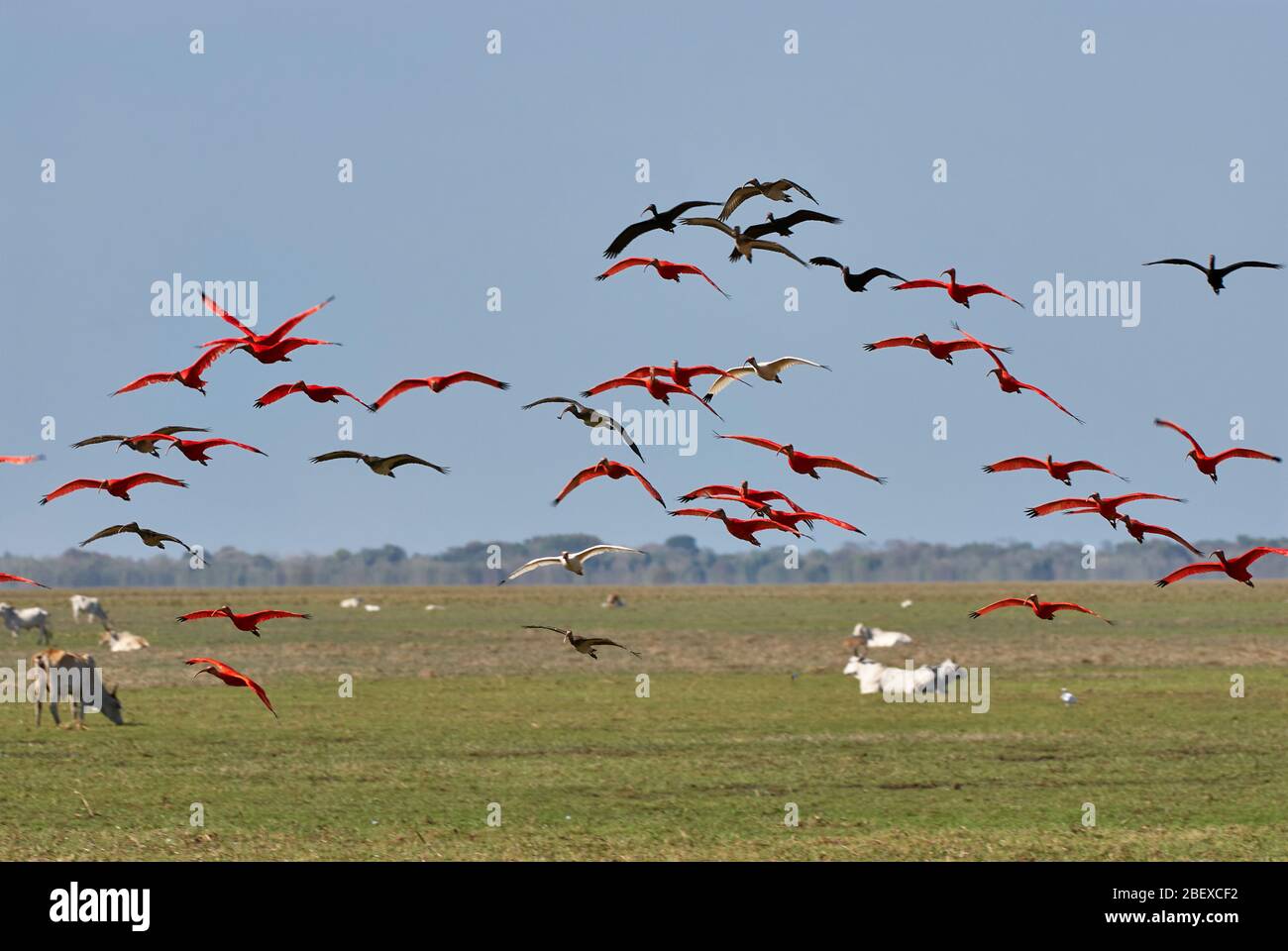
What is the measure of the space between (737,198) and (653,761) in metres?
17.9

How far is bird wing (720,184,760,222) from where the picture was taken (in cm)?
1452

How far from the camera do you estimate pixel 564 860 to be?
21141mm

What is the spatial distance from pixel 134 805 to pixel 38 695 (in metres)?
10.8

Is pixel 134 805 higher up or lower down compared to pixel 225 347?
lower down

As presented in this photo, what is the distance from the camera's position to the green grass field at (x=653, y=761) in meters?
22.9

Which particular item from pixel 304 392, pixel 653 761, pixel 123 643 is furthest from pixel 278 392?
pixel 123 643

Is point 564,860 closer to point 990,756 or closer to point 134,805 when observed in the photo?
point 134,805

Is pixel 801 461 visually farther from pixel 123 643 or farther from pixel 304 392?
pixel 123 643

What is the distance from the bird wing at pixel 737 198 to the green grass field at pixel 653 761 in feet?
30.5

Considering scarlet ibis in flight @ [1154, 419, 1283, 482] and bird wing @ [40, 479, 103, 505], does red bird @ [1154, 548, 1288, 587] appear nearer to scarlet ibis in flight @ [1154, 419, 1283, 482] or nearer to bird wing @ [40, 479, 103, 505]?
scarlet ibis in flight @ [1154, 419, 1283, 482]

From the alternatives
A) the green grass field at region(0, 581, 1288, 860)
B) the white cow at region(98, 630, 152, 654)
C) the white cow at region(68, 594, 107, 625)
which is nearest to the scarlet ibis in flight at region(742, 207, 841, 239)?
the green grass field at region(0, 581, 1288, 860)

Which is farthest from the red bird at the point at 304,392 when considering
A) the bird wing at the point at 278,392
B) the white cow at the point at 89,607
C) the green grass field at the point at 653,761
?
the white cow at the point at 89,607

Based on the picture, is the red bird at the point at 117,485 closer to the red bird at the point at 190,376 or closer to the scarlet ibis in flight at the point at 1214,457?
the red bird at the point at 190,376
